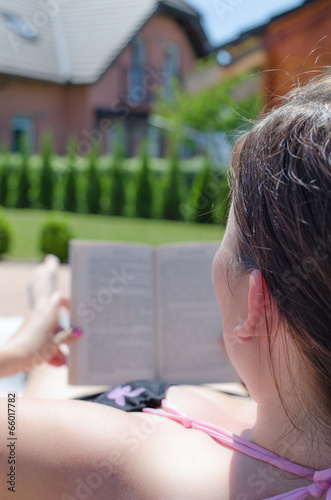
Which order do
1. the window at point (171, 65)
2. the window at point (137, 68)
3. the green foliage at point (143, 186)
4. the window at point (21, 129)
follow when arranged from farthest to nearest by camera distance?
the window at point (171, 65) → the window at point (137, 68) → the window at point (21, 129) → the green foliage at point (143, 186)

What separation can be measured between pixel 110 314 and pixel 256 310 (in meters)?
0.84

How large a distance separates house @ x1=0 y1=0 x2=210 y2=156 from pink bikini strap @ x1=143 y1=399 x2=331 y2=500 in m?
11.3

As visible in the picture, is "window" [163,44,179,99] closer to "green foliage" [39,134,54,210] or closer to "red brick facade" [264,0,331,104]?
"green foliage" [39,134,54,210]

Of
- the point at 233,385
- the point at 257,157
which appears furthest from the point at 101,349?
the point at 257,157

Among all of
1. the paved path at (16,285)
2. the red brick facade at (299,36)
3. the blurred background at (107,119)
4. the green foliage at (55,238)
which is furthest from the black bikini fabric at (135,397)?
the green foliage at (55,238)

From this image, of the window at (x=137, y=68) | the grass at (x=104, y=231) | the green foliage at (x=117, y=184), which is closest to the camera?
the grass at (x=104, y=231)

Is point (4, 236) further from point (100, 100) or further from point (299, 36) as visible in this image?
point (100, 100)

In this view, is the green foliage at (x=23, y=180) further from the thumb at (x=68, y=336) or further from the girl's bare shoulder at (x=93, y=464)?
the girl's bare shoulder at (x=93, y=464)

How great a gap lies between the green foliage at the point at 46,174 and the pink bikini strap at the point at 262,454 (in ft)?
36.7

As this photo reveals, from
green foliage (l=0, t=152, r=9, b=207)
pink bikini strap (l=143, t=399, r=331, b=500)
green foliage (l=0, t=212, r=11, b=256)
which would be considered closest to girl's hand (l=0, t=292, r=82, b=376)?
pink bikini strap (l=143, t=399, r=331, b=500)

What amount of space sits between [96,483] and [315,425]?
1.04 feet

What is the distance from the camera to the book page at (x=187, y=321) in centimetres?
142

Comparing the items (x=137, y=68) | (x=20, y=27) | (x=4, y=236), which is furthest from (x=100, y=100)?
(x=4, y=236)

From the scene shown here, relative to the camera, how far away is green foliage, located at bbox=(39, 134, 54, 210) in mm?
11477
